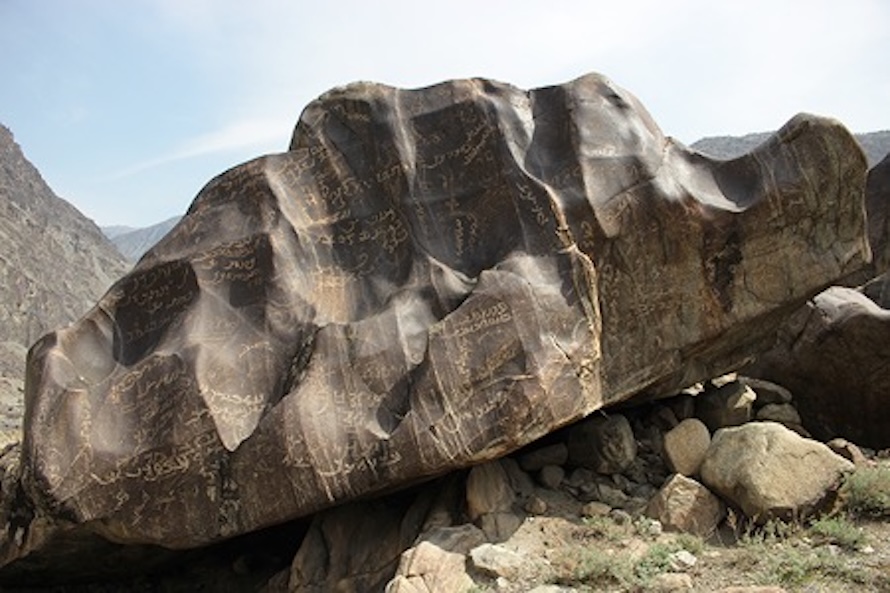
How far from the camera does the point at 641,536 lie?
255 inches

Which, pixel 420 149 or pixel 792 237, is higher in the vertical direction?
pixel 420 149

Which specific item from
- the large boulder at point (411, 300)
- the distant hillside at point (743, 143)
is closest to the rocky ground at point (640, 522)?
the large boulder at point (411, 300)

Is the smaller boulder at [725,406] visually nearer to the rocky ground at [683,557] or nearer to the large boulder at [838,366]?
Result: the large boulder at [838,366]

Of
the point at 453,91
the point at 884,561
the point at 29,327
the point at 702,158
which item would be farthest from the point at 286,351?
the point at 29,327

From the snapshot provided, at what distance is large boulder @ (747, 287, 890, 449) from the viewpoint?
29.6 ft

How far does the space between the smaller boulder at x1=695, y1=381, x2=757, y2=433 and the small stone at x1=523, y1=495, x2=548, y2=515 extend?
2304mm

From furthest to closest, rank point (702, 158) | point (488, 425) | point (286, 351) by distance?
point (702, 158) → point (286, 351) → point (488, 425)

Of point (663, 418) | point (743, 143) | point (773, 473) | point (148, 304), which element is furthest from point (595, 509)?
point (743, 143)

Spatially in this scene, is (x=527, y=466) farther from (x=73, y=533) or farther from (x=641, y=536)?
(x=73, y=533)

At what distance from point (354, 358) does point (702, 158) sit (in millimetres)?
3703

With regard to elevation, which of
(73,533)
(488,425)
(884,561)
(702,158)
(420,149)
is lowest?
(884,561)

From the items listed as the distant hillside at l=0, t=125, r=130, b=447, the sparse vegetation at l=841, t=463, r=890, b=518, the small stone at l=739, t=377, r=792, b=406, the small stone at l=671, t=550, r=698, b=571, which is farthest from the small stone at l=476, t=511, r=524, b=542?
the distant hillside at l=0, t=125, r=130, b=447

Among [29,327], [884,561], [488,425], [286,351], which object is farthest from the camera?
[29,327]

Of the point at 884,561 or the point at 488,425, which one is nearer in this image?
the point at 884,561
